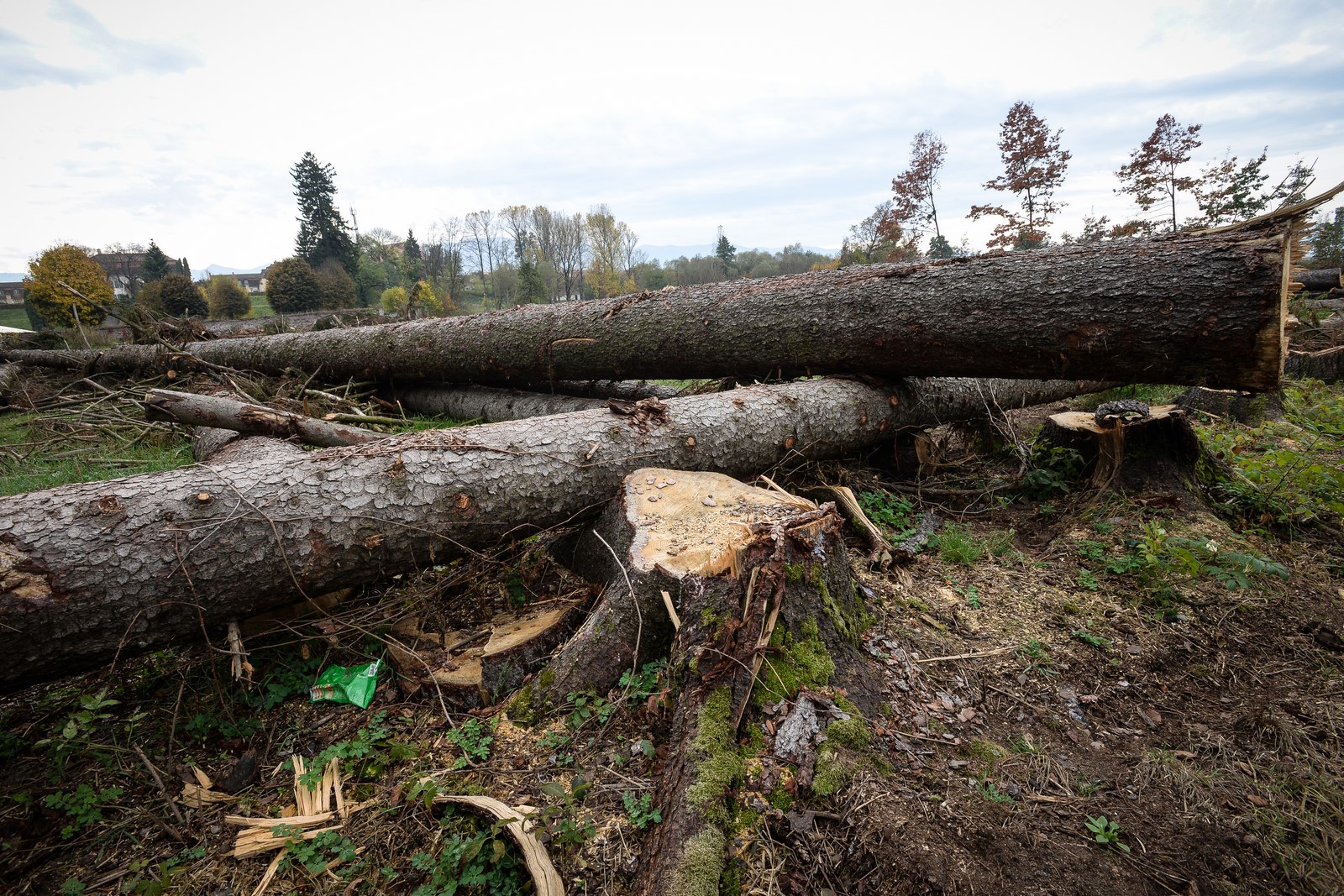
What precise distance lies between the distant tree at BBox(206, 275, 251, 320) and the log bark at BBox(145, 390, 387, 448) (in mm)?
25708

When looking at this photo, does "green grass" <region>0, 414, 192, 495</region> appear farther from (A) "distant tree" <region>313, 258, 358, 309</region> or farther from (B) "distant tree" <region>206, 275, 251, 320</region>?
(B) "distant tree" <region>206, 275, 251, 320</region>

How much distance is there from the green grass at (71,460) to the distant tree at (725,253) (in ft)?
106

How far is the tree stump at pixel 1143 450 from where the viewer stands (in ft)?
12.2

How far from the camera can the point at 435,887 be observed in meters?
1.58

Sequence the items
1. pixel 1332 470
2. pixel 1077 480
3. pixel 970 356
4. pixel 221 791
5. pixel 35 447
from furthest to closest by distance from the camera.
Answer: pixel 35 447 → pixel 1077 480 → pixel 970 356 → pixel 1332 470 → pixel 221 791

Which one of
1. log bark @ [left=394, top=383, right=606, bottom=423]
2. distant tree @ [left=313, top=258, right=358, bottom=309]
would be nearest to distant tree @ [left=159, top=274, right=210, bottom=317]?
distant tree @ [left=313, top=258, right=358, bottom=309]

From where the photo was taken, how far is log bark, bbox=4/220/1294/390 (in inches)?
111

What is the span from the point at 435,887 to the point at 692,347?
4026 mm

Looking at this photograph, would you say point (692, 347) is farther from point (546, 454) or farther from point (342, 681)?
point (342, 681)

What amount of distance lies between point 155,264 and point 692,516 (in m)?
35.4

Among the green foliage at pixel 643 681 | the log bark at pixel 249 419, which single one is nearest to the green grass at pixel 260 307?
the log bark at pixel 249 419

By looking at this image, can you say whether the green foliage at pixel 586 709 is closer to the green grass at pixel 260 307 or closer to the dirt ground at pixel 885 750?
the dirt ground at pixel 885 750

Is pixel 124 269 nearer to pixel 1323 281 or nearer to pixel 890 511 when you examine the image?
pixel 890 511

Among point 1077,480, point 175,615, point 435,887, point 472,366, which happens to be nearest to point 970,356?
point 1077,480
